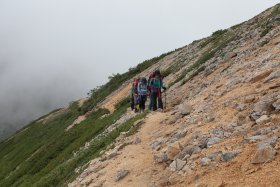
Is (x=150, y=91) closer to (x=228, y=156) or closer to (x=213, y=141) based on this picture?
(x=213, y=141)

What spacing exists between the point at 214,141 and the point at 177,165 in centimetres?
151

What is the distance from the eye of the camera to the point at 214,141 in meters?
14.6

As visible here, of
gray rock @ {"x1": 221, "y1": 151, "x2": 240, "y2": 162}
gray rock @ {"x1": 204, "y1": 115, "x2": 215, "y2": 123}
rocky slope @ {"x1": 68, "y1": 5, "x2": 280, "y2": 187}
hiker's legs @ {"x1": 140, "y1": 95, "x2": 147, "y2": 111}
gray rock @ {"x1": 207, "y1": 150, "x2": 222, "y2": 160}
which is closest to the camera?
rocky slope @ {"x1": 68, "y1": 5, "x2": 280, "y2": 187}

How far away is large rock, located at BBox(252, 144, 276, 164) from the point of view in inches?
472

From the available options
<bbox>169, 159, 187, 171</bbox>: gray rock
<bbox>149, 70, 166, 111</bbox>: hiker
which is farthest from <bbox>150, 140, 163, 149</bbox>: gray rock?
<bbox>149, 70, 166, 111</bbox>: hiker

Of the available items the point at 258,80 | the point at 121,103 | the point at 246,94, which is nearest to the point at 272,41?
the point at 258,80

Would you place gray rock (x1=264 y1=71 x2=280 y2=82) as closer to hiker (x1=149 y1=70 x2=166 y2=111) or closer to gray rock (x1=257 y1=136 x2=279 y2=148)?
gray rock (x1=257 y1=136 x2=279 y2=148)

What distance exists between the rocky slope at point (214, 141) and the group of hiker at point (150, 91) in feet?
9.03

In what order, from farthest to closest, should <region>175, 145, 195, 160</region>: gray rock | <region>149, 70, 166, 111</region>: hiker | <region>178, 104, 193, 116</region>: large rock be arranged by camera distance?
1. <region>149, 70, 166, 111</region>: hiker
2. <region>178, 104, 193, 116</region>: large rock
3. <region>175, 145, 195, 160</region>: gray rock

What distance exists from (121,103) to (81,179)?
87.7 ft

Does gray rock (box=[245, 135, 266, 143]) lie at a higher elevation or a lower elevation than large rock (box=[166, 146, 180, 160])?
lower

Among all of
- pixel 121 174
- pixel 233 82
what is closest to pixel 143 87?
pixel 233 82

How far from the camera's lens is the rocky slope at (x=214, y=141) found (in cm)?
1239

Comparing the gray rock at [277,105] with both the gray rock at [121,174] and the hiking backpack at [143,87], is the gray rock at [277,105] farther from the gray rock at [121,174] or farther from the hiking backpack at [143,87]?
the hiking backpack at [143,87]
